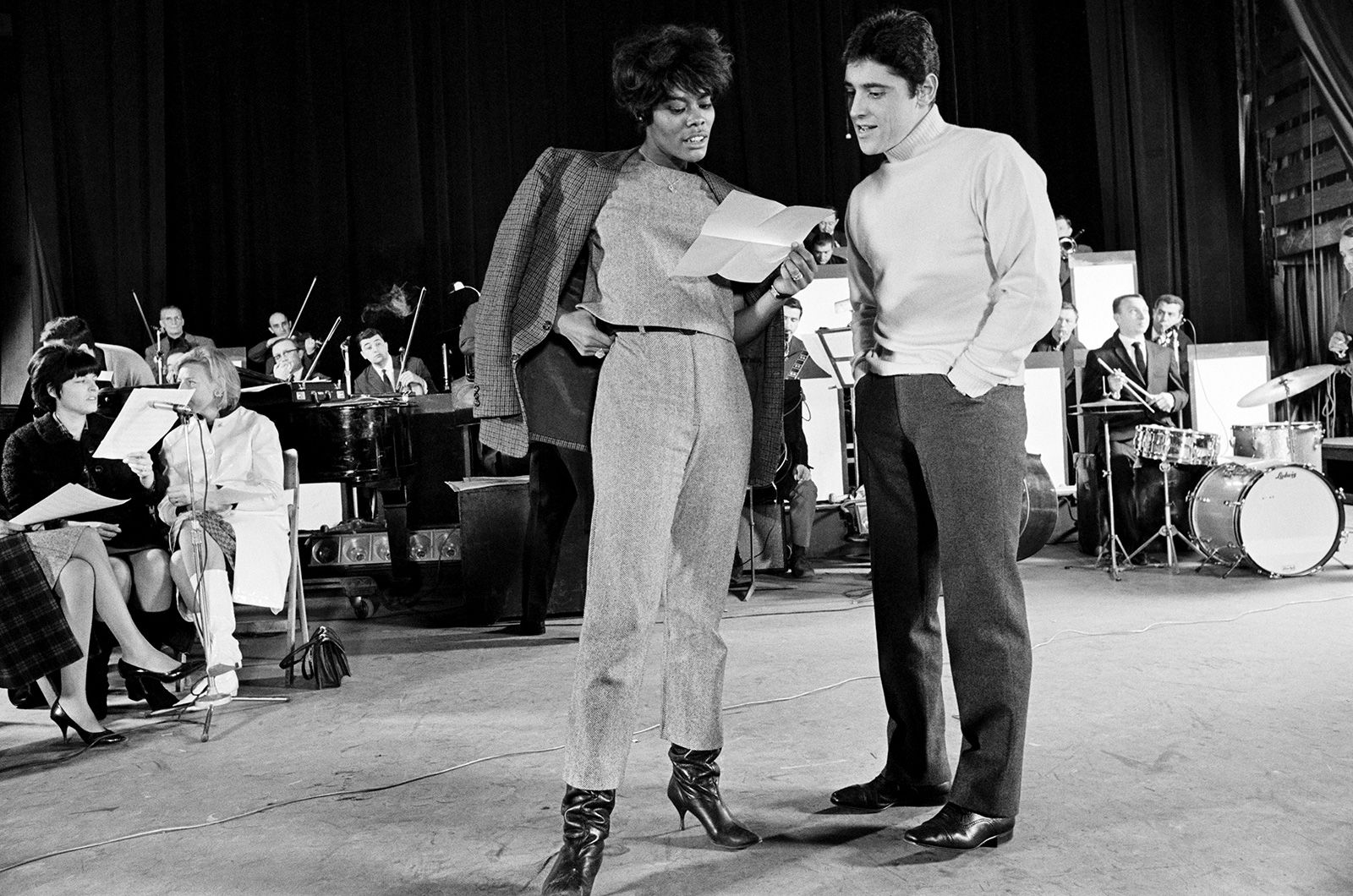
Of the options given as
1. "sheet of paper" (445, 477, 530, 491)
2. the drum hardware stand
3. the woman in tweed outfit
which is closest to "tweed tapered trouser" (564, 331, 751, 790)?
the woman in tweed outfit

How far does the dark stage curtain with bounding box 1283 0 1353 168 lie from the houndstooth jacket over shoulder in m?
4.48

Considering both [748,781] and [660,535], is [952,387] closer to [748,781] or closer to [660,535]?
[660,535]

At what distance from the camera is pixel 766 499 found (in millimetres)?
6004

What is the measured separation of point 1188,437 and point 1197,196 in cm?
374

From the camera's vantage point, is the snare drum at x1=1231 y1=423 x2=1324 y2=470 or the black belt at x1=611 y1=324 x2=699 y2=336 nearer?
the black belt at x1=611 y1=324 x2=699 y2=336

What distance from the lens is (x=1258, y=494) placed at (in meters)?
5.42

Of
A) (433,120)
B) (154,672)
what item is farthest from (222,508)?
(433,120)

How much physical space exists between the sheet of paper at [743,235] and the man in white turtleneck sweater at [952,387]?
340mm

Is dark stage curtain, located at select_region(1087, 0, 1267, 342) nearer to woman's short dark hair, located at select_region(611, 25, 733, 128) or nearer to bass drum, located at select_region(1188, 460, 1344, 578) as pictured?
bass drum, located at select_region(1188, 460, 1344, 578)

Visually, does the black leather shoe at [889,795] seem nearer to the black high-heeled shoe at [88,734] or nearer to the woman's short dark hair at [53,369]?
the black high-heeled shoe at [88,734]

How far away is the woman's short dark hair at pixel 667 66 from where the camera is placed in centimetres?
207

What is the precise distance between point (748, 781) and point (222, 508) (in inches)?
89.1

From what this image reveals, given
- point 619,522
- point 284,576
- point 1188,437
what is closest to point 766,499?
point 1188,437

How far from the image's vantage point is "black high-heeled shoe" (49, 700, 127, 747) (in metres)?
3.37
